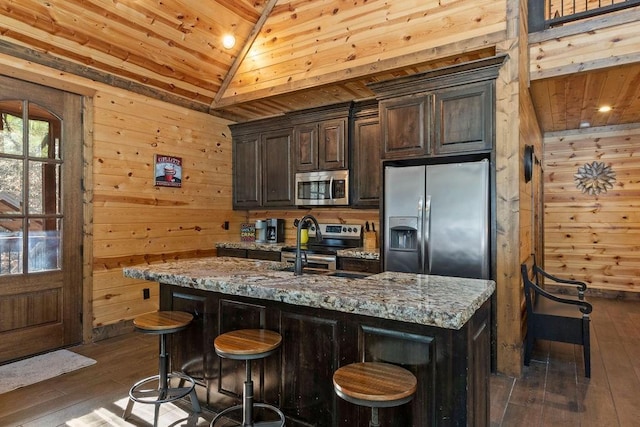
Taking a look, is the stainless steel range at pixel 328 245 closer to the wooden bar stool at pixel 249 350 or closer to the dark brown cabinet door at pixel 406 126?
the dark brown cabinet door at pixel 406 126

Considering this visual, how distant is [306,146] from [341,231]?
45.3 inches

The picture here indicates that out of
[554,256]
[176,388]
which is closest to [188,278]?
[176,388]

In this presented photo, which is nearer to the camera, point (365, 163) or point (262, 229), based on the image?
point (365, 163)

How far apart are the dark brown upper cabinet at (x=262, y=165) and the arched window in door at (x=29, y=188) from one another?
222 centimetres

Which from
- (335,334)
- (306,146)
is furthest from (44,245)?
(335,334)

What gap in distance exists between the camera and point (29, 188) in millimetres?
3412

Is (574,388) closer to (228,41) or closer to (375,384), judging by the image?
(375,384)

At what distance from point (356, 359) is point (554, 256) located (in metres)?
5.83

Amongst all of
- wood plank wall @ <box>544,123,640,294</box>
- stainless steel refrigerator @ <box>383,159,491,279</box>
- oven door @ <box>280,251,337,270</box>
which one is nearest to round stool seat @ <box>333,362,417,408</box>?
stainless steel refrigerator @ <box>383,159,491,279</box>

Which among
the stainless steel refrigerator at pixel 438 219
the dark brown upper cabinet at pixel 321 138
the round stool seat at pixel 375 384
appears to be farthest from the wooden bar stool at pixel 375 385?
the dark brown upper cabinet at pixel 321 138

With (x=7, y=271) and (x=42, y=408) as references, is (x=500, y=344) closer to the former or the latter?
(x=42, y=408)

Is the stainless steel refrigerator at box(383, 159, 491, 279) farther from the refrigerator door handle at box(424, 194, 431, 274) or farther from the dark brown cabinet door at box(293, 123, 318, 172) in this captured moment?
the dark brown cabinet door at box(293, 123, 318, 172)

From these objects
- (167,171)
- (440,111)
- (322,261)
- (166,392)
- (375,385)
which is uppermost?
(440,111)

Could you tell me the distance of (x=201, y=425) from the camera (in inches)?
89.0
